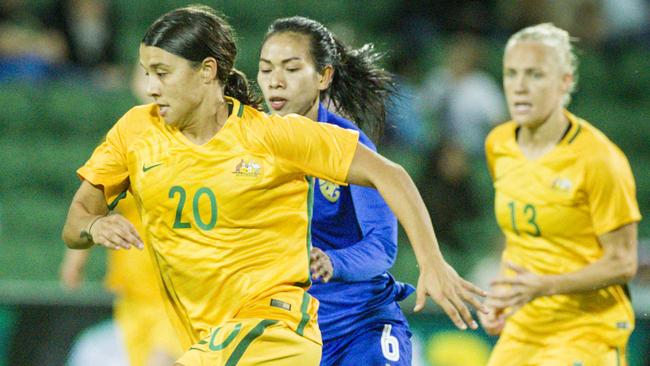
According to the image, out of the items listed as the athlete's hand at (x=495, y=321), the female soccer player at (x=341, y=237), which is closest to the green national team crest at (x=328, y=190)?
the female soccer player at (x=341, y=237)

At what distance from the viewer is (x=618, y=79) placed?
1023cm

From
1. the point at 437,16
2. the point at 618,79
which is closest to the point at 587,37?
the point at 618,79

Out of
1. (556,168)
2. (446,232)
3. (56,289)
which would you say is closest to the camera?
(556,168)

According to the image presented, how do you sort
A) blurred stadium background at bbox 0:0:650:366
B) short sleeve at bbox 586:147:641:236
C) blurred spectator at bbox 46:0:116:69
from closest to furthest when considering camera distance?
1. short sleeve at bbox 586:147:641:236
2. blurred stadium background at bbox 0:0:650:366
3. blurred spectator at bbox 46:0:116:69

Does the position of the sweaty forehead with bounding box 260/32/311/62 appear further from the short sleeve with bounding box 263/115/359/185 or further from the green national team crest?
the short sleeve with bounding box 263/115/359/185

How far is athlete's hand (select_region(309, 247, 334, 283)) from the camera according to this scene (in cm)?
407

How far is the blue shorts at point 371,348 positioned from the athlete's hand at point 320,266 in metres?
0.58

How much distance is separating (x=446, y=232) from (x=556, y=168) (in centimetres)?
310

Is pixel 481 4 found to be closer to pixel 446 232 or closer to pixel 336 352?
pixel 446 232

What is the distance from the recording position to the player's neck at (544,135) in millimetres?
5441

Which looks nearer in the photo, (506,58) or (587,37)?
(506,58)

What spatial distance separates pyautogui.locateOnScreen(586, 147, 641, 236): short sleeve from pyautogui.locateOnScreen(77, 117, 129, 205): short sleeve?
2.05m

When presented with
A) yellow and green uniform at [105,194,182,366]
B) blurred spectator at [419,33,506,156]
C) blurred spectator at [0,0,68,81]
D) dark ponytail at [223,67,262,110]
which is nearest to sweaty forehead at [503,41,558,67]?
dark ponytail at [223,67,262,110]

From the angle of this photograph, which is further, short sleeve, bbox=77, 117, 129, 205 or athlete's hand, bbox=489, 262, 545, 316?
athlete's hand, bbox=489, 262, 545, 316
